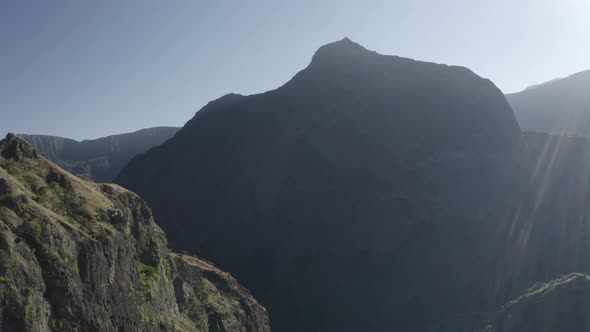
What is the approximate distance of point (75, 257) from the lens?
2150cm

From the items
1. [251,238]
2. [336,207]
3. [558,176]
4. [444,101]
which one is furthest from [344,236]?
[558,176]

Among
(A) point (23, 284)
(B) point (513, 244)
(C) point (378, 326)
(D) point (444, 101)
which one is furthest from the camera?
(D) point (444, 101)

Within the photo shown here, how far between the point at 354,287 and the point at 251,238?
34768mm

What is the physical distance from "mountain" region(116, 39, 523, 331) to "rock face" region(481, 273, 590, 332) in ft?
119

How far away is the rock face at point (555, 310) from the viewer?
53594mm

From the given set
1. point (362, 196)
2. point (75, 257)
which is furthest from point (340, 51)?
point (75, 257)

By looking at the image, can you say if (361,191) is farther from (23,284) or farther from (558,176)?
(23,284)

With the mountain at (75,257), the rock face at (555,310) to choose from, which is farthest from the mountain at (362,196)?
the mountain at (75,257)

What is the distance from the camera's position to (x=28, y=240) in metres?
19.7

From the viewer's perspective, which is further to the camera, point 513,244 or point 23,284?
point 513,244

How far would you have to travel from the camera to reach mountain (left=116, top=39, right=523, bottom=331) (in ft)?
338

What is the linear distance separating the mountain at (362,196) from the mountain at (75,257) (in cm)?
7097

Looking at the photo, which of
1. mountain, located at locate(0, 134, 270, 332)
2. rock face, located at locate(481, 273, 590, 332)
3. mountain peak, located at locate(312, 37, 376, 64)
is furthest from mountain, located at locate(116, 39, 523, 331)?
mountain, located at locate(0, 134, 270, 332)

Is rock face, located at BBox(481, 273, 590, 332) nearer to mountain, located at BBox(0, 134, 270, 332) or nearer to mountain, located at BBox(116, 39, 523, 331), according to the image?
mountain, located at BBox(116, 39, 523, 331)
